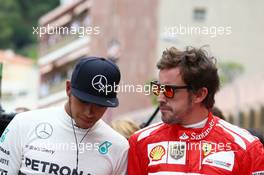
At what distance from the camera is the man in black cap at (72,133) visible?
4.33m

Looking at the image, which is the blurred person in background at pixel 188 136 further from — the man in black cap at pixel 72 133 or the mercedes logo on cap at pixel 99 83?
the mercedes logo on cap at pixel 99 83

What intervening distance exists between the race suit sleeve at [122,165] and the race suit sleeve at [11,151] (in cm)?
54

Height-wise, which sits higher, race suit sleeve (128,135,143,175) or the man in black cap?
the man in black cap

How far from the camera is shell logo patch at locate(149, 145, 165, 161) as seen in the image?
4.51 metres

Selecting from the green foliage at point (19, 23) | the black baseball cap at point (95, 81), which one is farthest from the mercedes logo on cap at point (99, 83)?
the green foliage at point (19, 23)

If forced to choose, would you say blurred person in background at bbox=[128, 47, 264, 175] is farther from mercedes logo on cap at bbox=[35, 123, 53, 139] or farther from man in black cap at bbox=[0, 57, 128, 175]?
mercedes logo on cap at bbox=[35, 123, 53, 139]

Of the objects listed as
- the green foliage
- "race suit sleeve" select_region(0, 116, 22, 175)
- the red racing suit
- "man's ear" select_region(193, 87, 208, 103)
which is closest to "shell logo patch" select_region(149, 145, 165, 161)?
the red racing suit

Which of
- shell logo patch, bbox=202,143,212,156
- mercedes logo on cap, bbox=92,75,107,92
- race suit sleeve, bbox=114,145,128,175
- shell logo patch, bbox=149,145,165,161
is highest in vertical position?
mercedes logo on cap, bbox=92,75,107,92

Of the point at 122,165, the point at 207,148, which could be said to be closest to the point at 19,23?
the point at 122,165

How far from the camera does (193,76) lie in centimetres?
455

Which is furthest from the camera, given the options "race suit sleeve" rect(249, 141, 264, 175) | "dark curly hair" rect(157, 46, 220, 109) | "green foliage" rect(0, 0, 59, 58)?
"green foliage" rect(0, 0, 59, 58)

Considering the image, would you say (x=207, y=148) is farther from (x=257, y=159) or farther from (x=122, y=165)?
(x=122, y=165)

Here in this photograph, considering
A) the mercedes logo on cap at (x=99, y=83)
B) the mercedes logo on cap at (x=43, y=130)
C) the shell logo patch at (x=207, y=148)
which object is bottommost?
the shell logo patch at (x=207, y=148)

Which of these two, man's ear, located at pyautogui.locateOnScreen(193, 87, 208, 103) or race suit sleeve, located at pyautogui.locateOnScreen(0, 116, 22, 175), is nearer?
race suit sleeve, located at pyautogui.locateOnScreen(0, 116, 22, 175)
